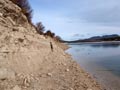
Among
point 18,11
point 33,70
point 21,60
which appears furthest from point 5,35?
point 18,11

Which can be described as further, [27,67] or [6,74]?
[27,67]

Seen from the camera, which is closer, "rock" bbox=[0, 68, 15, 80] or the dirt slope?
"rock" bbox=[0, 68, 15, 80]

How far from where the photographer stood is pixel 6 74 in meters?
9.71

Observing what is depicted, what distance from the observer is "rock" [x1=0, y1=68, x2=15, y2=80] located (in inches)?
375

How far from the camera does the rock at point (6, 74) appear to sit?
31.3ft

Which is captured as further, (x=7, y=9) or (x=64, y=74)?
(x=7, y=9)

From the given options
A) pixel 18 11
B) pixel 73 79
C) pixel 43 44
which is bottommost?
pixel 73 79

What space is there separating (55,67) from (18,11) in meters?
6.34

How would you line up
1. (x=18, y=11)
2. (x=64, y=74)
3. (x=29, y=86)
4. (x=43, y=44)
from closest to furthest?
(x=29, y=86) → (x=64, y=74) → (x=43, y=44) → (x=18, y=11)

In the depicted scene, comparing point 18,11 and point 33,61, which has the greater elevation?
point 18,11

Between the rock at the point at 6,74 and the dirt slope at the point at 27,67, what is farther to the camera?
the dirt slope at the point at 27,67

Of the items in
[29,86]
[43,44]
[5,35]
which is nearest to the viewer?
[29,86]

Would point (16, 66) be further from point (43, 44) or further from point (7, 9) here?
point (7, 9)

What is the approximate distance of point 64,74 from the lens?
12.6 m
